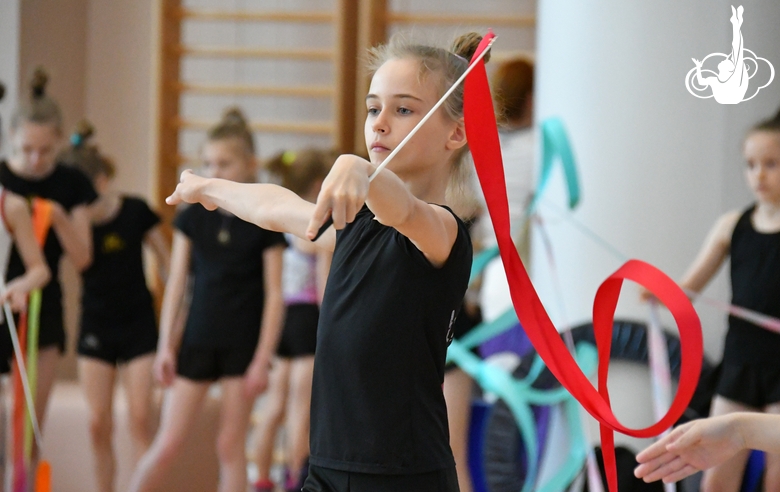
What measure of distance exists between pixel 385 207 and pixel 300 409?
2.33 m

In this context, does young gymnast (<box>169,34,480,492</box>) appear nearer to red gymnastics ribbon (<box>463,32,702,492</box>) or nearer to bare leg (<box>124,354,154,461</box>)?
red gymnastics ribbon (<box>463,32,702,492</box>)

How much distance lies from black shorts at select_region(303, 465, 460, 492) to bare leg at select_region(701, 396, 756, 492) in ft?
4.58

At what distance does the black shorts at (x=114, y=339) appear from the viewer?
10.4 ft

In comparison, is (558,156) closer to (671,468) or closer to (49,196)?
(671,468)

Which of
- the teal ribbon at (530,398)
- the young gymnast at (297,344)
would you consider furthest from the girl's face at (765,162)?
the young gymnast at (297,344)

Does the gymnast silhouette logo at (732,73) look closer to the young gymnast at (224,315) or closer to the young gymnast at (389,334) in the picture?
the young gymnast at (389,334)

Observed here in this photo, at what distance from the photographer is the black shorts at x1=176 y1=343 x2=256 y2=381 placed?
2.90 meters

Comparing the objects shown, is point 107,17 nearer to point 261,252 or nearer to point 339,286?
point 261,252

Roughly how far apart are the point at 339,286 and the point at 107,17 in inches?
158

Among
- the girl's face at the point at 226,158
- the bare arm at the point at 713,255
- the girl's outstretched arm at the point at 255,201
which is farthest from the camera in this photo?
the girl's face at the point at 226,158

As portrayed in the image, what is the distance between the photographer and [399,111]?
4.37 feet

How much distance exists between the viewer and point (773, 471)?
243 centimetres

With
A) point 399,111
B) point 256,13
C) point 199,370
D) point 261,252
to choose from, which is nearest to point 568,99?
point 261,252

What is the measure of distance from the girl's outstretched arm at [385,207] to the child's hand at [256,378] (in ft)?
5.53
